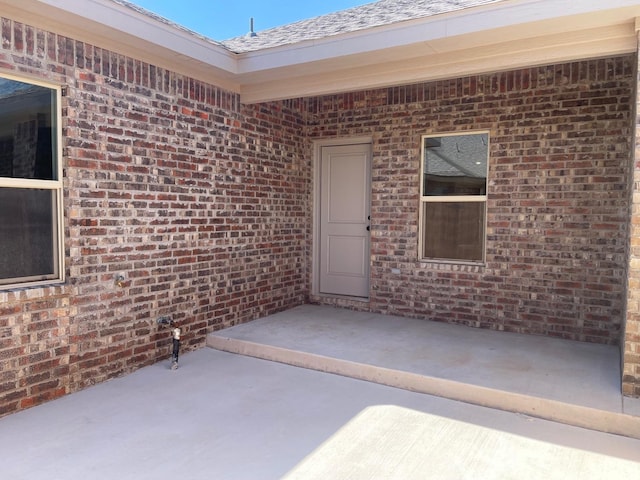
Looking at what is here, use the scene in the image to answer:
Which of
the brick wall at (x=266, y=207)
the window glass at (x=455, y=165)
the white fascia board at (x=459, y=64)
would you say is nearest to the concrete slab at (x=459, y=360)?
the brick wall at (x=266, y=207)

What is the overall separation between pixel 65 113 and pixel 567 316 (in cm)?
511

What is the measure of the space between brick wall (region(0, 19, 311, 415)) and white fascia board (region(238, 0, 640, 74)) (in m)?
0.87

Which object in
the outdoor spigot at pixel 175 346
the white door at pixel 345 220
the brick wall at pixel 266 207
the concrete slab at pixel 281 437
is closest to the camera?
the concrete slab at pixel 281 437

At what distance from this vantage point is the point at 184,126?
15.4 feet

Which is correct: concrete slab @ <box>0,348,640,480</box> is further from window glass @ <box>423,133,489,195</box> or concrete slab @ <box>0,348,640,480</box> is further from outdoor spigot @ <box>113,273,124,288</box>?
window glass @ <box>423,133,489,195</box>

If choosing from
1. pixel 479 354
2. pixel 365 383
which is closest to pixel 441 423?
pixel 365 383

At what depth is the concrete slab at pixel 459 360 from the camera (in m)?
3.45

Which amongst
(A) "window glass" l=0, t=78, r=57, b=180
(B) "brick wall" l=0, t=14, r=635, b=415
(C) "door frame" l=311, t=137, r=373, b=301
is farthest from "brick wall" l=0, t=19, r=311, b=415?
(C) "door frame" l=311, t=137, r=373, b=301

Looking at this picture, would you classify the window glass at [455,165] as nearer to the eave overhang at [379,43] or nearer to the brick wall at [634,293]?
the eave overhang at [379,43]

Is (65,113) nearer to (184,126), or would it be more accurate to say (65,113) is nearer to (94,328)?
(184,126)

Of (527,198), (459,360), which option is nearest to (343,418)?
(459,360)

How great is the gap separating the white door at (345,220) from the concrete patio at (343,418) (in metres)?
1.73

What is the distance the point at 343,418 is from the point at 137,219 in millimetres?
2472

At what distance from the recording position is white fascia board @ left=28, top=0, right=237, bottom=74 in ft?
11.3
